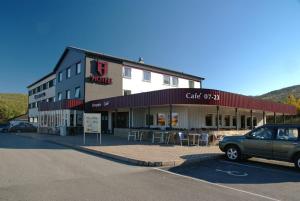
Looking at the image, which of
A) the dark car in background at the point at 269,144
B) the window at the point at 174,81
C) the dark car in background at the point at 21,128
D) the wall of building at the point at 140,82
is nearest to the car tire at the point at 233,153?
the dark car in background at the point at 269,144

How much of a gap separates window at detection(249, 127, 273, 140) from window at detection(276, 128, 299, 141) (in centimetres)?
32

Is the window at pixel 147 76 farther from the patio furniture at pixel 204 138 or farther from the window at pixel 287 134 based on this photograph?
the window at pixel 287 134

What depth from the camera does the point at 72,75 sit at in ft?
113

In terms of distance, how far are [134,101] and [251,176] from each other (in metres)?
14.3

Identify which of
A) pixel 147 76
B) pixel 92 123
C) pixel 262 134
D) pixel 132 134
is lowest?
pixel 132 134

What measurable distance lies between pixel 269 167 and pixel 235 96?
34.2ft

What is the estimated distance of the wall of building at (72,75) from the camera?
31673 mm

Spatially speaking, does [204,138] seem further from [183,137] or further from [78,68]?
[78,68]

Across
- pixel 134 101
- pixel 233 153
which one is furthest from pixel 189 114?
pixel 233 153

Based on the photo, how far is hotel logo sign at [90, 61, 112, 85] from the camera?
103 feet

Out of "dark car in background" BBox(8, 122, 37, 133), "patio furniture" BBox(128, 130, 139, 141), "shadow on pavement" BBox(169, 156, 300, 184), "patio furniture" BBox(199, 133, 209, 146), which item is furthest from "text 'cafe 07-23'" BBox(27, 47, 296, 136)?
"shadow on pavement" BBox(169, 156, 300, 184)

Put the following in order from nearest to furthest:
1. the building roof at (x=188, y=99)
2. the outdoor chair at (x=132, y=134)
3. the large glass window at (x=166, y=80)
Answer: the building roof at (x=188, y=99) → the outdoor chair at (x=132, y=134) → the large glass window at (x=166, y=80)

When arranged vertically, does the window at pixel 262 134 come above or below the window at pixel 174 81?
below

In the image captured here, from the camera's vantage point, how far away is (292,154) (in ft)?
33.3
